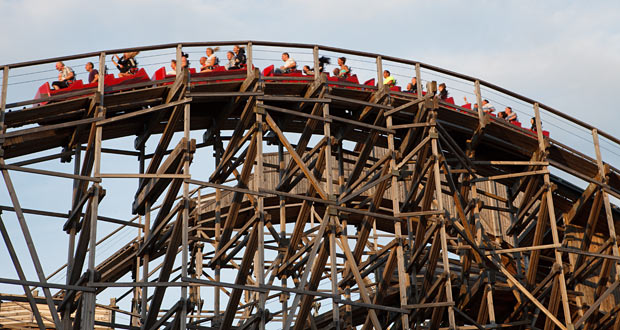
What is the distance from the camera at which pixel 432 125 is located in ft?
72.4

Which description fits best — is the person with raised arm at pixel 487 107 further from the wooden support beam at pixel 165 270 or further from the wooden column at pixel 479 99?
the wooden support beam at pixel 165 270

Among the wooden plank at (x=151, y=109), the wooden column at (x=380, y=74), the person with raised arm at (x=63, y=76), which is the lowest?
the wooden plank at (x=151, y=109)

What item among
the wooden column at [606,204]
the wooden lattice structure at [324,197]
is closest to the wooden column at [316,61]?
the wooden lattice structure at [324,197]

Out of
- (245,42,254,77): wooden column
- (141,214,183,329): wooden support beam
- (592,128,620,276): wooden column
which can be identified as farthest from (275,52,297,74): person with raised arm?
(592,128,620,276): wooden column

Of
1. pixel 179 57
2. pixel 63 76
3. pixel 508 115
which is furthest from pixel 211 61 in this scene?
pixel 508 115

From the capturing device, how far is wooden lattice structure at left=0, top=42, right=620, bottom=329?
19203 mm

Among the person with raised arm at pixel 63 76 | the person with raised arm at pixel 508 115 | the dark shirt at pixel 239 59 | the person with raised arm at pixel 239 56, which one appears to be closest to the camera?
the person with raised arm at pixel 63 76

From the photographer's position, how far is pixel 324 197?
20.0 metres

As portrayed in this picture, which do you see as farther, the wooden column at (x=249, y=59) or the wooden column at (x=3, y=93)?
the wooden column at (x=249, y=59)

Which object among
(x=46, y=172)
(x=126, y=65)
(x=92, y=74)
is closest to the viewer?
(x=46, y=172)

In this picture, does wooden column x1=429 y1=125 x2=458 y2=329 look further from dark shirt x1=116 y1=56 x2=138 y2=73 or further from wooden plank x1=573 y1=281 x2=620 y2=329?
dark shirt x1=116 y1=56 x2=138 y2=73

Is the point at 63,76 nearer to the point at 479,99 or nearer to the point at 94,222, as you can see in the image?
the point at 94,222

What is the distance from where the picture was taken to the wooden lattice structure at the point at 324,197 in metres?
19.2

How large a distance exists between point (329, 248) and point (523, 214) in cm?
630
